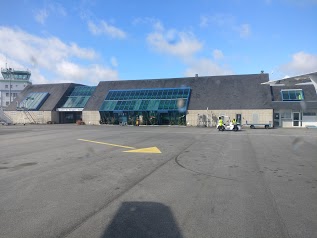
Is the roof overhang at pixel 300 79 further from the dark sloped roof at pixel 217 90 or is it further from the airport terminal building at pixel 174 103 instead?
the dark sloped roof at pixel 217 90

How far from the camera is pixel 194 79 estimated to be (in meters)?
46.5

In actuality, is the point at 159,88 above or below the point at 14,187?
above

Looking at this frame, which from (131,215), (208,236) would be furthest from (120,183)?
(208,236)

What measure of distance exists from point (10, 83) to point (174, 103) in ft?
189

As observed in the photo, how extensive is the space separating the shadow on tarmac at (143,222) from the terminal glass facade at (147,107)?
35.2 metres

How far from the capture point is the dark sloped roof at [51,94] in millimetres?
50497

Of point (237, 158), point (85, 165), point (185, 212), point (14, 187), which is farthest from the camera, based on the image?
point (237, 158)

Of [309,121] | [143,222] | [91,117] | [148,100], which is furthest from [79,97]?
[143,222]

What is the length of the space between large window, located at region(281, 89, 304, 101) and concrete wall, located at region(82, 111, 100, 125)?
28611 millimetres

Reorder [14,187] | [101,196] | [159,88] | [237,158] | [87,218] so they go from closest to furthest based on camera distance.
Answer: [87,218] < [101,196] < [14,187] < [237,158] < [159,88]

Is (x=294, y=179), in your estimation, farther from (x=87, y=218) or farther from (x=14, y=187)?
(x=14, y=187)

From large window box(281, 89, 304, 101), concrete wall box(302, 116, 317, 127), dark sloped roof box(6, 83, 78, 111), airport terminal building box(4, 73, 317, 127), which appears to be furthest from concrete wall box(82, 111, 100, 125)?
concrete wall box(302, 116, 317, 127)

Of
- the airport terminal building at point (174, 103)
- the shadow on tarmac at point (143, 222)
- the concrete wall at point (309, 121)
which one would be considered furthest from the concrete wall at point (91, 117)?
the shadow on tarmac at point (143, 222)

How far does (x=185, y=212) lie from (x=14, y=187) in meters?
4.71
